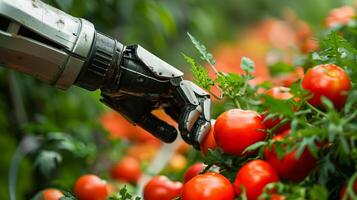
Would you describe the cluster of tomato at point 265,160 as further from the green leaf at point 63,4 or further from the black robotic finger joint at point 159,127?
the green leaf at point 63,4

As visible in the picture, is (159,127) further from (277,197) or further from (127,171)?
(127,171)

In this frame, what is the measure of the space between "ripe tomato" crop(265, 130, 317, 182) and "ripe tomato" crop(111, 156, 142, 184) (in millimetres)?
1059

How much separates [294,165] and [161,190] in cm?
33

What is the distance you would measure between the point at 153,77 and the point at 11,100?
107 centimetres

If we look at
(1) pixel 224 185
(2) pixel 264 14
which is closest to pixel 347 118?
(1) pixel 224 185

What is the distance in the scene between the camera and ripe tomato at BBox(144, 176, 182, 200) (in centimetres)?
103

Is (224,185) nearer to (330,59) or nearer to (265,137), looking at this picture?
(265,137)

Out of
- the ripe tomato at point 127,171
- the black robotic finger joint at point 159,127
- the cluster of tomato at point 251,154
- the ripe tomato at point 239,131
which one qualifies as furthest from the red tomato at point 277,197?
the ripe tomato at point 127,171

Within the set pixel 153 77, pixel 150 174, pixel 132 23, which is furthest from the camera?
pixel 132 23

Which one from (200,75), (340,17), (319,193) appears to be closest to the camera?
(319,193)

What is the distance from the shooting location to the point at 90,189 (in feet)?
3.64

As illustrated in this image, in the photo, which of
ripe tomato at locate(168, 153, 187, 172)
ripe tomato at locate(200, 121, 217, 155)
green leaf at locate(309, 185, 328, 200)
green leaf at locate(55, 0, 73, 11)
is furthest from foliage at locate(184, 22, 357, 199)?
ripe tomato at locate(168, 153, 187, 172)

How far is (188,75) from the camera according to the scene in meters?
3.15

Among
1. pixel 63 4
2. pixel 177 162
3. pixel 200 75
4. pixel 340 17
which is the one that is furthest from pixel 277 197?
pixel 177 162
